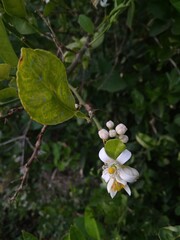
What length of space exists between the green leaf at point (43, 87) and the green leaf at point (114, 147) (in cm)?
7

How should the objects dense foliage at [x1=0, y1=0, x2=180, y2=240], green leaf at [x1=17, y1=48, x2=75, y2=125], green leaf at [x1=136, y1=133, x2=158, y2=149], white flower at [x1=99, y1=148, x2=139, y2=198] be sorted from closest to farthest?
green leaf at [x1=17, y1=48, x2=75, y2=125] → white flower at [x1=99, y1=148, x2=139, y2=198] → dense foliage at [x1=0, y1=0, x2=180, y2=240] → green leaf at [x1=136, y1=133, x2=158, y2=149]

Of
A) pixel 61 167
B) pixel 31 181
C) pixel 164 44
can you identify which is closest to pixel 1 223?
pixel 31 181

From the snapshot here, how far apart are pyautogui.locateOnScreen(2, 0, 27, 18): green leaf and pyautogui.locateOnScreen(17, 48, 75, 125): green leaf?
223mm

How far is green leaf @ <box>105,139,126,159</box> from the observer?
1.79ft

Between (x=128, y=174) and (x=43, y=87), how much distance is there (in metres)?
0.19

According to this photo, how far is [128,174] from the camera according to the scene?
64cm

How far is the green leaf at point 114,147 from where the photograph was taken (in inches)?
21.5

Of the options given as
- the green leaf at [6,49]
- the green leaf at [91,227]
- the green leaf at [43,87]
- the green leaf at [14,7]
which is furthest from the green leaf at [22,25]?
the green leaf at [91,227]

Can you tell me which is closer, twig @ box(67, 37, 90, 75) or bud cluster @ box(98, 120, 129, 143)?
bud cluster @ box(98, 120, 129, 143)

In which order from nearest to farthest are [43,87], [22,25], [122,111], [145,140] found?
[43,87] < [22,25] < [145,140] < [122,111]

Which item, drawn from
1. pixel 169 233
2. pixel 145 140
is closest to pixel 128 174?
pixel 169 233

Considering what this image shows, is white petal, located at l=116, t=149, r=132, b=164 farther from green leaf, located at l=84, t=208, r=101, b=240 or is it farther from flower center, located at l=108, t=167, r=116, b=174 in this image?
green leaf, located at l=84, t=208, r=101, b=240

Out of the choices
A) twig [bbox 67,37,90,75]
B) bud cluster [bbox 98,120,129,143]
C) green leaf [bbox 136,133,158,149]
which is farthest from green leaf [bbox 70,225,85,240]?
green leaf [bbox 136,133,158,149]

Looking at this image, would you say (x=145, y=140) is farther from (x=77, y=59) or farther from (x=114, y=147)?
(x=114, y=147)
